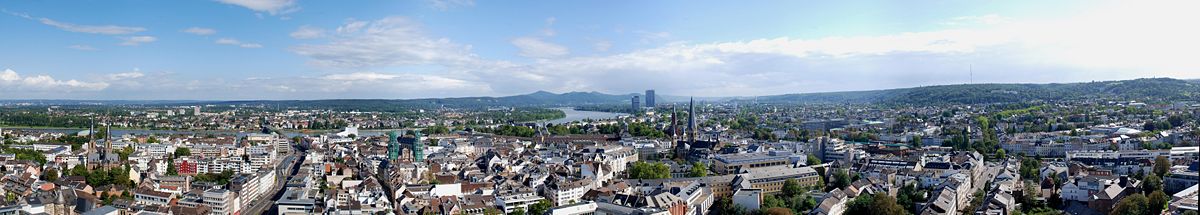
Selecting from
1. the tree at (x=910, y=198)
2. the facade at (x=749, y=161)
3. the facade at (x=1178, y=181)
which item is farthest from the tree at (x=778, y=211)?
the facade at (x=749, y=161)

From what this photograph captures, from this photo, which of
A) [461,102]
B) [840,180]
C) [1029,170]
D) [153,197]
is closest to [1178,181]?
[1029,170]

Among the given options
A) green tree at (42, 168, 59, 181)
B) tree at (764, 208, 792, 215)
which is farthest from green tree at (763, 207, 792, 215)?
green tree at (42, 168, 59, 181)

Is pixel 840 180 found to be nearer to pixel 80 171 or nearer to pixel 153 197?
pixel 153 197

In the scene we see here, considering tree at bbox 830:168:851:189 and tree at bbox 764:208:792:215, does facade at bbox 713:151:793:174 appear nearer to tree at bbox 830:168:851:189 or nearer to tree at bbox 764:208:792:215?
tree at bbox 830:168:851:189

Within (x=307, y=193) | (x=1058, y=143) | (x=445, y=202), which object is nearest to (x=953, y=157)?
(x=1058, y=143)

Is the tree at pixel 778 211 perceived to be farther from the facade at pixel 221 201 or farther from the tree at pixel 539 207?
the facade at pixel 221 201
